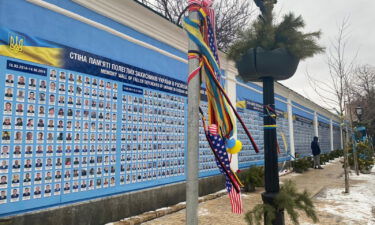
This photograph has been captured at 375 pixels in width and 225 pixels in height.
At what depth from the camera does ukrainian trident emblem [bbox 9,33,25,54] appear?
3799 millimetres

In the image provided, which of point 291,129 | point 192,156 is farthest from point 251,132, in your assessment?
point 192,156

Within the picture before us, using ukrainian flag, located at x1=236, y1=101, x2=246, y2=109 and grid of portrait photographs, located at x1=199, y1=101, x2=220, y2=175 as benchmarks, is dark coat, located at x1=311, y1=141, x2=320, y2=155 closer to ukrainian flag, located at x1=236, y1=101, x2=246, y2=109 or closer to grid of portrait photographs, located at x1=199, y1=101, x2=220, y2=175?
ukrainian flag, located at x1=236, y1=101, x2=246, y2=109

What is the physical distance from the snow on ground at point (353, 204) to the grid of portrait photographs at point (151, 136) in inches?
137

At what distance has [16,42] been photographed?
3.86m

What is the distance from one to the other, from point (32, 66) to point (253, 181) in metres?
6.75

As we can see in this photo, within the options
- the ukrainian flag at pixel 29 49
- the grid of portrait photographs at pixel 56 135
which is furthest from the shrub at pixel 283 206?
the ukrainian flag at pixel 29 49

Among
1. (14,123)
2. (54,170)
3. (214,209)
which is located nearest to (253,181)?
(214,209)

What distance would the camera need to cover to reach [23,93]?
3930 mm

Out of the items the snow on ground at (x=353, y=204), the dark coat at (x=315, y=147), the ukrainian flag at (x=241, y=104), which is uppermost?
the ukrainian flag at (x=241, y=104)

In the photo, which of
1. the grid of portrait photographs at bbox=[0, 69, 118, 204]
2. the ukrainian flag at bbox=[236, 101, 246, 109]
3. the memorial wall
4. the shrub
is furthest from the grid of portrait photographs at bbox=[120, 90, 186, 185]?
the ukrainian flag at bbox=[236, 101, 246, 109]

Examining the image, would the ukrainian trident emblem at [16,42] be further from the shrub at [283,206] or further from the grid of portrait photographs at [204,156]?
the grid of portrait photographs at [204,156]

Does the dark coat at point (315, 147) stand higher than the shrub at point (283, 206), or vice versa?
the dark coat at point (315, 147)

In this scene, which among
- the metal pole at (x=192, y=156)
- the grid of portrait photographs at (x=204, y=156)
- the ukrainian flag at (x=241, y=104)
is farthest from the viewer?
the ukrainian flag at (x=241, y=104)

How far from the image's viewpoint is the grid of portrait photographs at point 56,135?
12.4 ft
